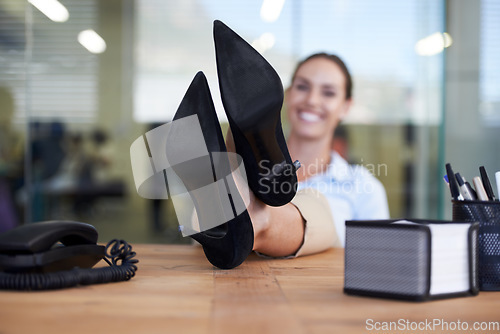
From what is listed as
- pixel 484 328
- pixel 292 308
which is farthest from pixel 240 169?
pixel 484 328

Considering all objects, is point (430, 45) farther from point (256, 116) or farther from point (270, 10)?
point (256, 116)

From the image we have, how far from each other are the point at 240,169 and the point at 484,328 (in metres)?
0.34

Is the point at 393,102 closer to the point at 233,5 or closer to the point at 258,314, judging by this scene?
the point at 233,5

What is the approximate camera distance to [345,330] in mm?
399

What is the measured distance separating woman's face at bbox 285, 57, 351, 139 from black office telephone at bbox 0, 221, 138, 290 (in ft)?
4.64

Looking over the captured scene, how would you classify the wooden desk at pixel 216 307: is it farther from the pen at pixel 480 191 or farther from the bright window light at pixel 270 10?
the bright window light at pixel 270 10

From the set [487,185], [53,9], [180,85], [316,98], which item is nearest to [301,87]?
[316,98]

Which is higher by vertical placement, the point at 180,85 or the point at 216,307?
the point at 180,85

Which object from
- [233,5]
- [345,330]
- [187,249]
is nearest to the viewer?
[345,330]

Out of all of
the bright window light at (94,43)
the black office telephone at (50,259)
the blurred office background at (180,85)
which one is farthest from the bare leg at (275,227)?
the bright window light at (94,43)

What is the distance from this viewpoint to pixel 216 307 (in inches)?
18.1

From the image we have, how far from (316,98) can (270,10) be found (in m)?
0.79

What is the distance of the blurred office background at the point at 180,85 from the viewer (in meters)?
2.45

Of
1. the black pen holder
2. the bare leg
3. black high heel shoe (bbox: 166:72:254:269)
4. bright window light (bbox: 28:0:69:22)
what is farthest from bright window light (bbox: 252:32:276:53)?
the black pen holder
